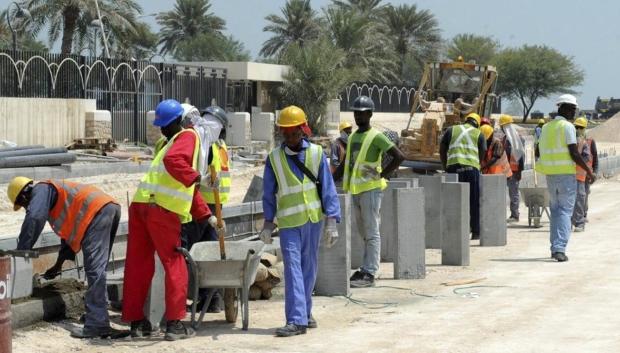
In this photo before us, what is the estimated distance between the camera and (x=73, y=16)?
48469 mm

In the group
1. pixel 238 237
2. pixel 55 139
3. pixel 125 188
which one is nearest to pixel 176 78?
pixel 55 139

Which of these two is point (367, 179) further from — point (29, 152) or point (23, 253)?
point (29, 152)

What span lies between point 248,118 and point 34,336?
34.2m

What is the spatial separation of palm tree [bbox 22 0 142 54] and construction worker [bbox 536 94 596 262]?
115ft

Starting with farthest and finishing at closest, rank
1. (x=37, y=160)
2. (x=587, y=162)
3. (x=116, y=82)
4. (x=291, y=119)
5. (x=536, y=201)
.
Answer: (x=116, y=82) < (x=37, y=160) < (x=536, y=201) < (x=587, y=162) < (x=291, y=119)

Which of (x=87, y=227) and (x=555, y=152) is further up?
(x=555, y=152)

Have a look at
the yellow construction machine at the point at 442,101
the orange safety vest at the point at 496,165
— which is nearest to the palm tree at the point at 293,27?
the yellow construction machine at the point at 442,101

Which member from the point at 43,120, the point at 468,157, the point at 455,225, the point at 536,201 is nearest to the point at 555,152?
the point at 455,225

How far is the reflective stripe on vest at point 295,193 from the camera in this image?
10.0 meters

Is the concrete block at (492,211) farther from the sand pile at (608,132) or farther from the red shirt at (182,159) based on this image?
the sand pile at (608,132)

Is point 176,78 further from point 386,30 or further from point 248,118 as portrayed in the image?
point 386,30

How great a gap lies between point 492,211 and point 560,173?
2093 mm

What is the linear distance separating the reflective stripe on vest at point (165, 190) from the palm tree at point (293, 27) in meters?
63.2

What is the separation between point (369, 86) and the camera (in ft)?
198
